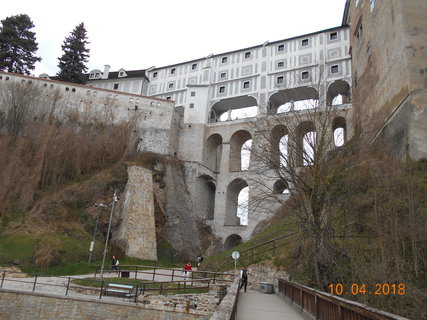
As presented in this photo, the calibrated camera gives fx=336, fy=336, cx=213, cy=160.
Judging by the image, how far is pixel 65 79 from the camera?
45.4 meters

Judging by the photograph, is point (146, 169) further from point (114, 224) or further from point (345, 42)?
point (345, 42)

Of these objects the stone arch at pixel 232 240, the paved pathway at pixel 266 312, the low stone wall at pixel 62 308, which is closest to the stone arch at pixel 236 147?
the stone arch at pixel 232 240

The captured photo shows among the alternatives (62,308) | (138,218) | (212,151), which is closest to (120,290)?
(62,308)

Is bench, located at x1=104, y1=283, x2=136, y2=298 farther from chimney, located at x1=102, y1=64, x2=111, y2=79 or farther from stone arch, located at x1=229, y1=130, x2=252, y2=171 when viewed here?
chimney, located at x1=102, y1=64, x2=111, y2=79

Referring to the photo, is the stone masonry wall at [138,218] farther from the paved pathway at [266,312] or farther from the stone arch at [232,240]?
the paved pathway at [266,312]

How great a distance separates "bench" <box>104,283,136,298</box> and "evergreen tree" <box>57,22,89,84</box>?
37562mm

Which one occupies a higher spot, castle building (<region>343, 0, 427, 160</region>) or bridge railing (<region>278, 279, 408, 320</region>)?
castle building (<region>343, 0, 427, 160</region>)

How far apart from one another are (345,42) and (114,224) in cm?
3035

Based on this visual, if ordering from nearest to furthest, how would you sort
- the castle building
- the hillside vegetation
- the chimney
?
the hillside vegetation, the castle building, the chimney

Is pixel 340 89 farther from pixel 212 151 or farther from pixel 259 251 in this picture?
pixel 259 251

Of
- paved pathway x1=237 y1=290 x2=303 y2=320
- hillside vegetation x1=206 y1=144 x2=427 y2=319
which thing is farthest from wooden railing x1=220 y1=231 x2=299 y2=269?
paved pathway x1=237 y1=290 x2=303 y2=320

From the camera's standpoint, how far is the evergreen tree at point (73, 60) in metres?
46.0

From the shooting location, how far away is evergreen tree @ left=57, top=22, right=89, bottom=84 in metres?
46.0

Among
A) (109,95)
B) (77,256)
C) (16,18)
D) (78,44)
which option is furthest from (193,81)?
(77,256)
